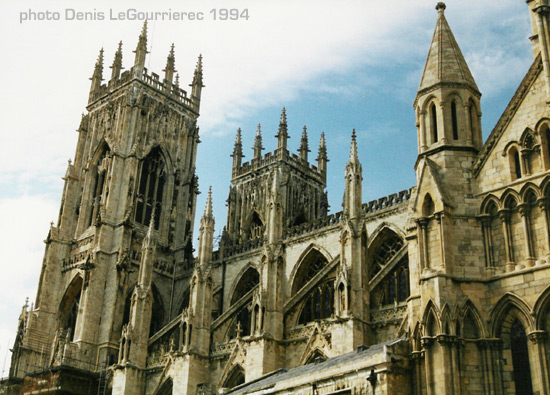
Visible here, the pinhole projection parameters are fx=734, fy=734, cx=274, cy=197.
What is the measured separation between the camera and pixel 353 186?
1259 inches

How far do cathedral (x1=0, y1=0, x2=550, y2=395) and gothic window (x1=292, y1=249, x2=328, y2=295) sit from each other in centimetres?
9

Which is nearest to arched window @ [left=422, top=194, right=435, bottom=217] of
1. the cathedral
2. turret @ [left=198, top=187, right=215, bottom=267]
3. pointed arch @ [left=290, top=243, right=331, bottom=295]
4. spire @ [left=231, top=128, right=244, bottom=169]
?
the cathedral

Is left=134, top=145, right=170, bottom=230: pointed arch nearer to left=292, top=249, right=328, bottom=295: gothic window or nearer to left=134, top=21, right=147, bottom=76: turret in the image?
left=134, top=21, right=147, bottom=76: turret

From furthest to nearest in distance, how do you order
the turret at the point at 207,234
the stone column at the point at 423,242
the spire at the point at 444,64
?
the turret at the point at 207,234 < the spire at the point at 444,64 < the stone column at the point at 423,242

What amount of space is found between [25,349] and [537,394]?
34732mm

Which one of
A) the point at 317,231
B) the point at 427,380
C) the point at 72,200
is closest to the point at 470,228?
the point at 427,380

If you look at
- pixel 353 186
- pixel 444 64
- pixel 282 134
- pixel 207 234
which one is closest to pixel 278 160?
pixel 282 134

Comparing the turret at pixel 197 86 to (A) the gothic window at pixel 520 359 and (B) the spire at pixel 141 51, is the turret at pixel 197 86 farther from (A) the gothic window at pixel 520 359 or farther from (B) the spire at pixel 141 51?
(A) the gothic window at pixel 520 359

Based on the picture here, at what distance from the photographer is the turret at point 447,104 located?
15594mm

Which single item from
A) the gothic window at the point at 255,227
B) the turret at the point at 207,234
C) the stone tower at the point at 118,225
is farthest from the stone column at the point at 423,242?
the gothic window at the point at 255,227

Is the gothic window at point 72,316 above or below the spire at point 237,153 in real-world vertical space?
below

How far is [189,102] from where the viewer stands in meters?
50.6

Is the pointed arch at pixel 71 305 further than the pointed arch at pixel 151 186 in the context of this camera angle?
No

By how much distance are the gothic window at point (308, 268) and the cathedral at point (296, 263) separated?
0.09 m
